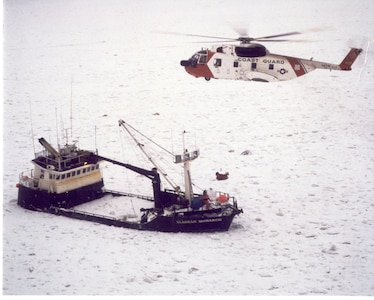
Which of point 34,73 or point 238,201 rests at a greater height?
point 34,73

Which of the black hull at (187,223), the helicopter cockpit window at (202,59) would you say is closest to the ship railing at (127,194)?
the black hull at (187,223)

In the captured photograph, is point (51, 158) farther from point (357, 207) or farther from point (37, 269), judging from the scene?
point (357, 207)

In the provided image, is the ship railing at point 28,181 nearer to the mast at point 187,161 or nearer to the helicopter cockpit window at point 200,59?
the mast at point 187,161

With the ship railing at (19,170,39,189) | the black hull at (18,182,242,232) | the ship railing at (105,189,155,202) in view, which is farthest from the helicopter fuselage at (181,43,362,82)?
the ship railing at (19,170,39,189)

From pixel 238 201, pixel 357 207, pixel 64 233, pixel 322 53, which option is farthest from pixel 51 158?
Result: pixel 322 53

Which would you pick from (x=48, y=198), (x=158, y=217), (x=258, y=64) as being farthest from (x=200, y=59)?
(x=48, y=198)

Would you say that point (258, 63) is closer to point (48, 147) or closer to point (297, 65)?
point (297, 65)

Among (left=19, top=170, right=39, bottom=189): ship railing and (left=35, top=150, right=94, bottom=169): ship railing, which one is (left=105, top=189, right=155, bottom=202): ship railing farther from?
(left=19, top=170, right=39, bottom=189): ship railing
